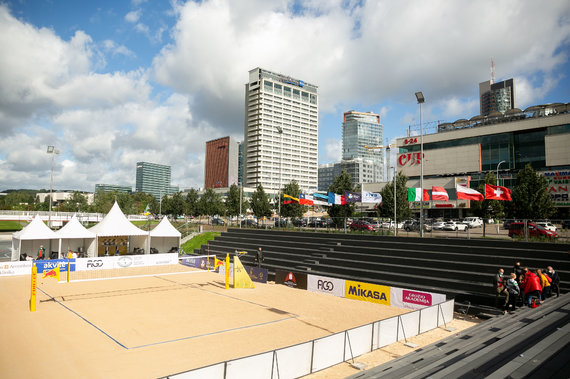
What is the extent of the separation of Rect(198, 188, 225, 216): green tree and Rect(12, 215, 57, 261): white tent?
3625cm

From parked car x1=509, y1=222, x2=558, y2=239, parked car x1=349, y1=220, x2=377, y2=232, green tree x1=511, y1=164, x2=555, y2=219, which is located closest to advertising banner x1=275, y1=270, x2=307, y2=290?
parked car x1=349, y1=220, x2=377, y2=232

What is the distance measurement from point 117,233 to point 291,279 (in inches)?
781

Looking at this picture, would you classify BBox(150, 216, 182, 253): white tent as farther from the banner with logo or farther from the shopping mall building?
the shopping mall building

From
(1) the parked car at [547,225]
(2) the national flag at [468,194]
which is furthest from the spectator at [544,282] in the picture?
(2) the national flag at [468,194]

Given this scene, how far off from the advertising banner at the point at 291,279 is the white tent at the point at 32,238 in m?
21.2

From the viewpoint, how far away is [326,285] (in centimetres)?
2200

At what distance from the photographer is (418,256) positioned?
23688mm

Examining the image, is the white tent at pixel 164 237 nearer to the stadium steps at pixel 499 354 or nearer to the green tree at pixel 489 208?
the stadium steps at pixel 499 354

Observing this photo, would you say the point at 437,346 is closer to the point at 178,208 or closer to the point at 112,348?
the point at 112,348

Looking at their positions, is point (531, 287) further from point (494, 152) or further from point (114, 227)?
point (494, 152)

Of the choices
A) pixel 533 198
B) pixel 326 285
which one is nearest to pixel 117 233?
pixel 326 285

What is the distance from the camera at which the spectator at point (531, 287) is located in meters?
14.7

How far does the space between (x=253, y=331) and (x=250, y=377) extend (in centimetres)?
612

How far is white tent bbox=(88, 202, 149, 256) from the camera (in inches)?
1355
